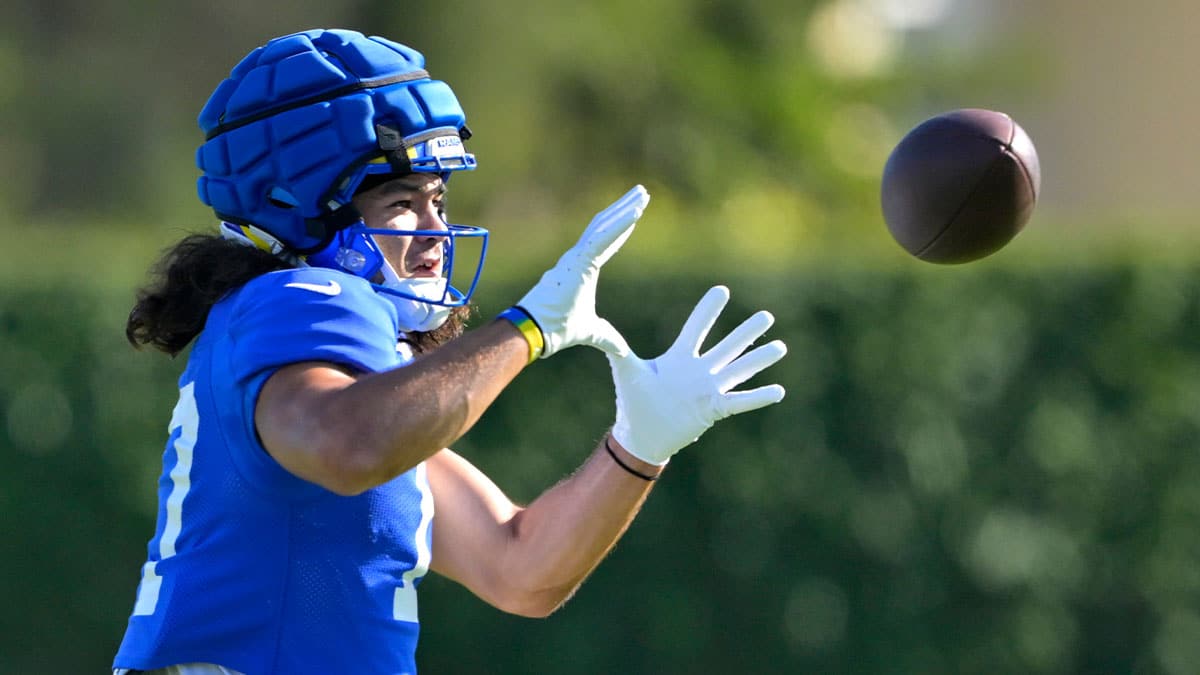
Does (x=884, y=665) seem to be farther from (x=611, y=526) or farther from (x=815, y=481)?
(x=611, y=526)

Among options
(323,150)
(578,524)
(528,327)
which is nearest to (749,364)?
(578,524)

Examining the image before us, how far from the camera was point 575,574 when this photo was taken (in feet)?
12.8

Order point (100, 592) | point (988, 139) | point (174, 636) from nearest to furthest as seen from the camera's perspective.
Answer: point (174, 636), point (988, 139), point (100, 592)

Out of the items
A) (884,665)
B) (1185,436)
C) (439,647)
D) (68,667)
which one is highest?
(1185,436)

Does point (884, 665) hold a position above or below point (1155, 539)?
below

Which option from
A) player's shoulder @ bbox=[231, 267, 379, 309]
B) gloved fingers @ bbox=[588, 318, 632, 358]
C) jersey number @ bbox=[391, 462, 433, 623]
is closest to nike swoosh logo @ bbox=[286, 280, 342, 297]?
player's shoulder @ bbox=[231, 267, 379, 309]

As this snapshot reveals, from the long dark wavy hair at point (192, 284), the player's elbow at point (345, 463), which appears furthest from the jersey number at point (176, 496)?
the player's elbow at point (345, 463)

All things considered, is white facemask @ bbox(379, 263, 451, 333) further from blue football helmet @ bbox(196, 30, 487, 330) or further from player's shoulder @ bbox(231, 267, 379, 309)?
player's shoulder @ bbox(231, 267, 379, 309)

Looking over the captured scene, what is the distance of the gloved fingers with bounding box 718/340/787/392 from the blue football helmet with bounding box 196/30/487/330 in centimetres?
67

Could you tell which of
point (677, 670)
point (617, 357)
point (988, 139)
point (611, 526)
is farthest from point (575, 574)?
point (677, 670)

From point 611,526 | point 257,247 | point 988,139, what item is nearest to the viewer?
point 257,247

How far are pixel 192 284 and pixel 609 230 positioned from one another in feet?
2.71

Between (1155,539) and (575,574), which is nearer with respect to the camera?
(575,574)

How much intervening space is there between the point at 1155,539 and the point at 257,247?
5.38 m
